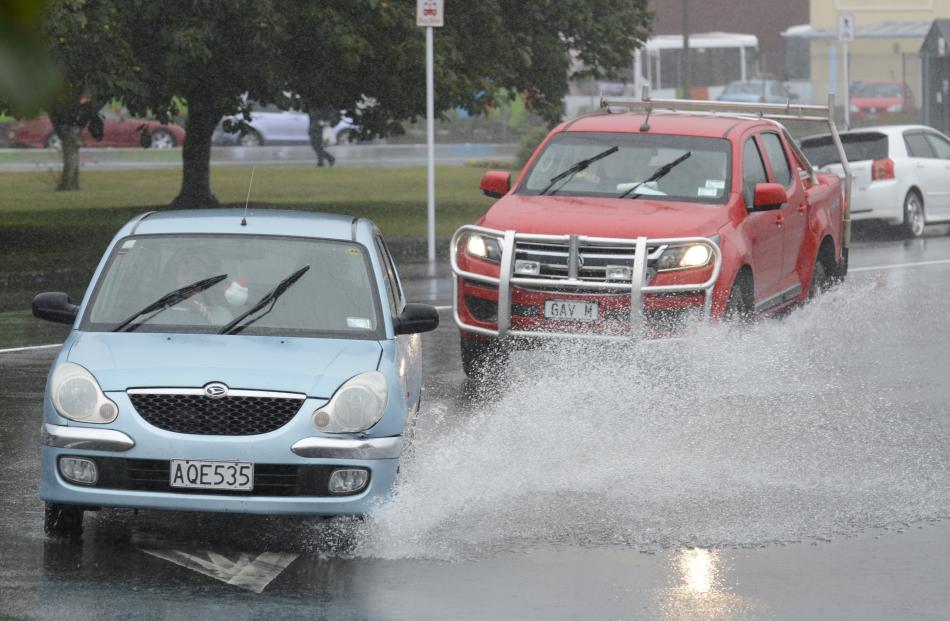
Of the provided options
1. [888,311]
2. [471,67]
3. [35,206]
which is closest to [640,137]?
[888,311]

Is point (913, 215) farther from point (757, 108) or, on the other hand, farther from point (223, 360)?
point (223, 360)

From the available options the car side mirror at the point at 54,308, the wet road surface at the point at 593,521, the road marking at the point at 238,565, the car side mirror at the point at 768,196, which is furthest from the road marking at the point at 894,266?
the road marking at the point at 238,565

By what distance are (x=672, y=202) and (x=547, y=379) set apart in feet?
6.11

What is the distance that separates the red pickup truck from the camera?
11.0 m

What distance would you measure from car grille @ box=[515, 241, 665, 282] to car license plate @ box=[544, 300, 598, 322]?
168mm

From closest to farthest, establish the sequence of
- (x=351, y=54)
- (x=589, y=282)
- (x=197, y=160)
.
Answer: (x=589, y=282) < (x=351, y=54) < (x=197, y=160)

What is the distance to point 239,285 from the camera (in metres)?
7.50

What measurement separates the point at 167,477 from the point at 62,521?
2.02 feet

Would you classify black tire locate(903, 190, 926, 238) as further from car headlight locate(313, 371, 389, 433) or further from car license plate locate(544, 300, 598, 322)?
car headlight locate(313, 371, 389, 433)

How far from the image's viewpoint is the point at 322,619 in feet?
17.8

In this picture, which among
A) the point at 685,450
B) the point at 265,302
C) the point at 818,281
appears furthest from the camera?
the point at 818,281

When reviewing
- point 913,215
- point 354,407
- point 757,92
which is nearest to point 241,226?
point 354,407

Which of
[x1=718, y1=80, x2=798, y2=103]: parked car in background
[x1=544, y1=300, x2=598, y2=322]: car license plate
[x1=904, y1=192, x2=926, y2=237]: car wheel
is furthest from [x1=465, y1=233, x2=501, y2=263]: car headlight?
[x1=718, y1=80, x2=798, y2=103]: parked car in background

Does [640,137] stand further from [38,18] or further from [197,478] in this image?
[38,18]
